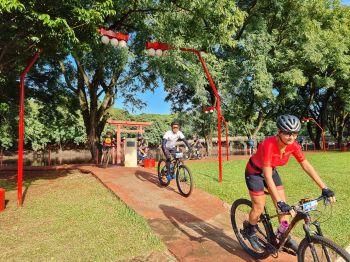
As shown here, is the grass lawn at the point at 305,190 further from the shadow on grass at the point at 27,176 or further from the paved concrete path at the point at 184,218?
the shadow on grass at the point at 27,176

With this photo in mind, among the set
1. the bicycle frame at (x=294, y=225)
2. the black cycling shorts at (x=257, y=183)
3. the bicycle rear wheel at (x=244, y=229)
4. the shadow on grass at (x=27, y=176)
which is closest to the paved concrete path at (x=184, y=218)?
the bicycle rear wheel at (x=244, y=229)

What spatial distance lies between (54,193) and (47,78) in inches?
498

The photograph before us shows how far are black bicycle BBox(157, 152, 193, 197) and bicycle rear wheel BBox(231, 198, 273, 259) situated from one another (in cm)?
328

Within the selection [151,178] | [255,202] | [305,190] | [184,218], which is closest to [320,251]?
[255,202]

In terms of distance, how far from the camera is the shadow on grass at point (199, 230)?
6.07m

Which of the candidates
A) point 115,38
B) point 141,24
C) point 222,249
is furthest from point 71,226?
point 141,24

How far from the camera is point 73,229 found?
6.98m

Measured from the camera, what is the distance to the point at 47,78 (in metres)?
21.5

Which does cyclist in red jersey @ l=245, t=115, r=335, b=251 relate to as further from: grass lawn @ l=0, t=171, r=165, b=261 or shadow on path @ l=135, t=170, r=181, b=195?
shadow on path @ l=135, t=170, r=181, b=195

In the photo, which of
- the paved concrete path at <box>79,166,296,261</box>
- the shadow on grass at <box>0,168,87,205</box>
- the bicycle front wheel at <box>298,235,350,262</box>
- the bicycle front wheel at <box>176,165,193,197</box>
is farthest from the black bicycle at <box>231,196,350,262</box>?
the shadow on grass at <box>0,168,87,205</box>

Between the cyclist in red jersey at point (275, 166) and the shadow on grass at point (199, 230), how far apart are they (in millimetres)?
662

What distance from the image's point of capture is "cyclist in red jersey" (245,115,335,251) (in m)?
4.52

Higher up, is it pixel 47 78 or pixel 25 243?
pixel 47 78

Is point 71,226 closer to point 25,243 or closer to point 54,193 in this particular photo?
point 25,243
